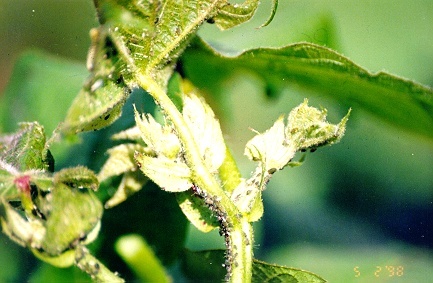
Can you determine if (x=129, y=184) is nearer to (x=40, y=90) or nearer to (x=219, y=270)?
(x=219, y=270)

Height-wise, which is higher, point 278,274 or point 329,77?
point 329,77

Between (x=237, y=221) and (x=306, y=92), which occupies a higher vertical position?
(x=306, y=92)

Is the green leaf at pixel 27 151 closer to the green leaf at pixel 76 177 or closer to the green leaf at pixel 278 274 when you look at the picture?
the green leaf at pixel 76 177

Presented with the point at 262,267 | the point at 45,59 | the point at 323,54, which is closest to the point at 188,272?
the point at 262,267

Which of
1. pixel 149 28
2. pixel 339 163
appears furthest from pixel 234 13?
pixel 339 163

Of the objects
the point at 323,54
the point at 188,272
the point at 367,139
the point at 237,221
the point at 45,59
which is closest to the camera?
the point at 237,221

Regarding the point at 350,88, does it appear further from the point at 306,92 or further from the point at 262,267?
the point at 262,267

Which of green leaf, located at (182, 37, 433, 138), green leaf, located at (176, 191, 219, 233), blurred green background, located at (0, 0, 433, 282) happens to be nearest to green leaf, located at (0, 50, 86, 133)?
blurred green background, located at (0, 0, 433, 282)

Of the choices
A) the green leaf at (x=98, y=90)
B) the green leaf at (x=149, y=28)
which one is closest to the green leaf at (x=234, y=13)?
the green leaf at (x=149, y=28)
